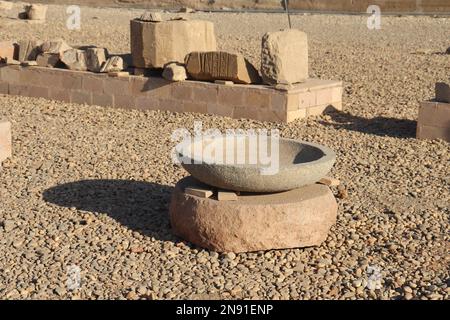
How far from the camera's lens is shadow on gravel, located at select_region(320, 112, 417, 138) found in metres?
8.55

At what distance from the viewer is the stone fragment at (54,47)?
10715 mm

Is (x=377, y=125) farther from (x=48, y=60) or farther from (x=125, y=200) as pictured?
(x=48, y=60)

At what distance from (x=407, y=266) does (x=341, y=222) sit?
0.87 meters

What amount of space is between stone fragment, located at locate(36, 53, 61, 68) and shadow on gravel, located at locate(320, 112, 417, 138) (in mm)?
4061

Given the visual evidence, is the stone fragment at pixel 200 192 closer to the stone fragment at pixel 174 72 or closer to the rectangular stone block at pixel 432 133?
the rectangular stone block at pixel 432 133

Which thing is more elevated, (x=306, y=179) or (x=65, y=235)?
(x=306, y=179)

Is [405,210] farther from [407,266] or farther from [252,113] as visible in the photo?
[252,113]

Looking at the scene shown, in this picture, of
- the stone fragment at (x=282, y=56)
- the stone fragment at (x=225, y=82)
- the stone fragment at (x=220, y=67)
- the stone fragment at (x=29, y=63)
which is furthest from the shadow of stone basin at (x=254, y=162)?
the stone fragment at (x=29, y=63)

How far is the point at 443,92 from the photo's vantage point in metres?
8.26

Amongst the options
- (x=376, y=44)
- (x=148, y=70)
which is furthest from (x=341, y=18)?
(x=148, y=70)

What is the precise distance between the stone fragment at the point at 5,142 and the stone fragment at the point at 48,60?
3507mm

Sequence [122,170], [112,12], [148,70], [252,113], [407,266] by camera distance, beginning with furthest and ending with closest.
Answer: [112,12]
[148,70]
[252,113]
[122,170]
[407,266]

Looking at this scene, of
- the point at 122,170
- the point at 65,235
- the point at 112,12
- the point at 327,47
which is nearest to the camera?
the point at 65,235

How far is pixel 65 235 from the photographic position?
17.7ft
